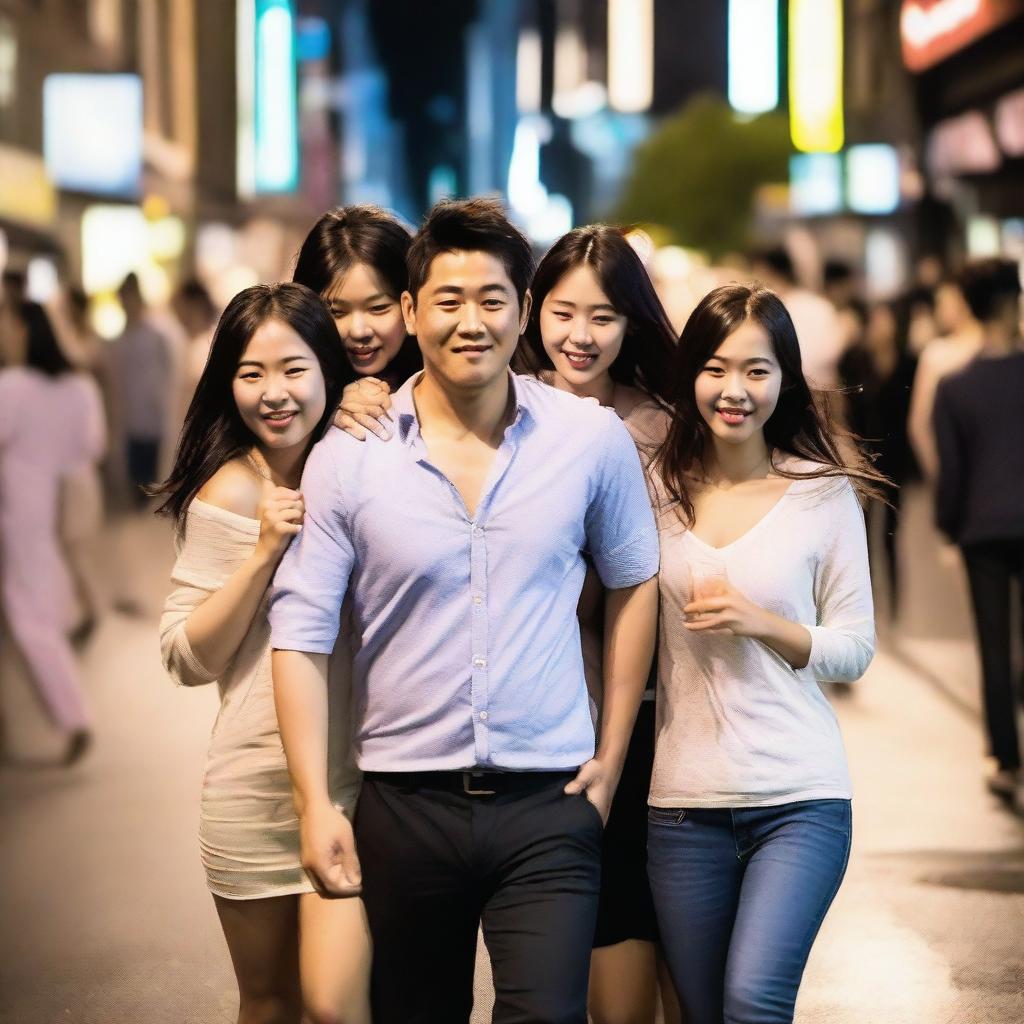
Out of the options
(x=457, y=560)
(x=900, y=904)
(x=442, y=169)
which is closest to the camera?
(x=457, y=560)

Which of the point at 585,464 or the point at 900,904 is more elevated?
the point at 585,464

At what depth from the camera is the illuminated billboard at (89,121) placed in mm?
25828

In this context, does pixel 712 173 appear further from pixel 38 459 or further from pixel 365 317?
pixel 365 317

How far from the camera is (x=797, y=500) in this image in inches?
147

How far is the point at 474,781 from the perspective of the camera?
10.9 feet

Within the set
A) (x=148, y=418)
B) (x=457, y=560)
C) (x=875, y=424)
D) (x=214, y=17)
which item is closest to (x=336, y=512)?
(x=457, y=560)

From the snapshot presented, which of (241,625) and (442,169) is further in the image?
(442,169)

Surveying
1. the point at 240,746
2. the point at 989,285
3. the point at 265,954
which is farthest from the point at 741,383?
the point at 989,285

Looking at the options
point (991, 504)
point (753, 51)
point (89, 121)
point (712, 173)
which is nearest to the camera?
point (991, 504)

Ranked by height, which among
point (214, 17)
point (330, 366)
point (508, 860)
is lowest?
point (508, 860)

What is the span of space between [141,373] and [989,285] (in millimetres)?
9601

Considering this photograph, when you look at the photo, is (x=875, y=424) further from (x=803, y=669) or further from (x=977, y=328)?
(x=803, y=669)

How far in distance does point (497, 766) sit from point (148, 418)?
13314mm

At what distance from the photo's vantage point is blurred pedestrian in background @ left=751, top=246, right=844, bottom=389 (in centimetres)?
1088
